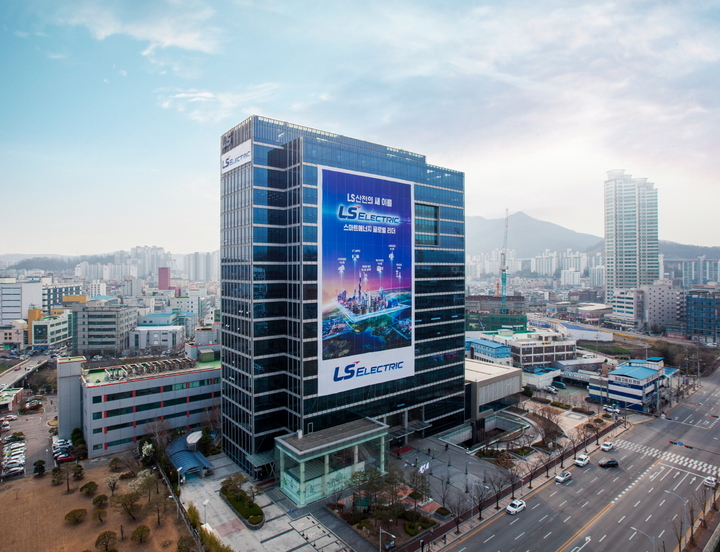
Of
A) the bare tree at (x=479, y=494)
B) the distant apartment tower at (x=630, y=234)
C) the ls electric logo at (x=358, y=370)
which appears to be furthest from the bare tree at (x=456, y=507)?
the distant apartment tower at (x=630, y=234)

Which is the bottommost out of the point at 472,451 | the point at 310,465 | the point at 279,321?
the point at 472,451

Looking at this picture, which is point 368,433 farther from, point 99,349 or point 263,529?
point 99,349

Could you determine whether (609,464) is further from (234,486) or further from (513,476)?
(234,486)

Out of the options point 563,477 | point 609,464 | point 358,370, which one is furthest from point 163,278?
point 609,464

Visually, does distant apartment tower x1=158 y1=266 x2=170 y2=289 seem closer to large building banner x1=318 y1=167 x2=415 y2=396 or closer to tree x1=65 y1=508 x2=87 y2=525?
large building banner x1=318 y1=167 x2=415 y2=396

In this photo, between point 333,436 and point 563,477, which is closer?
point 333,436

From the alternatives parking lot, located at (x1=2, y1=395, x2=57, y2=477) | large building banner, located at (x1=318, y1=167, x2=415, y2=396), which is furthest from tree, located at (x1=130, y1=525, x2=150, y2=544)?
parking lot, located at (x1=2, y1=395, x2=57, y2=477)

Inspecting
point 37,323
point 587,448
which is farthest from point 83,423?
point 37,323
